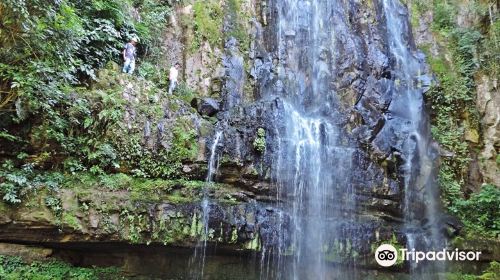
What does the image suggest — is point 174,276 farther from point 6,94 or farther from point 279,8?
point 279,8

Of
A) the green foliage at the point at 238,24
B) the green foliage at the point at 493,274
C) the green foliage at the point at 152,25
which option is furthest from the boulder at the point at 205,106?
the green foliage at the point at 493,274

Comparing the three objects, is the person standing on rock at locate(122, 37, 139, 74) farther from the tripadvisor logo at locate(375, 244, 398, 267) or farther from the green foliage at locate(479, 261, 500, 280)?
the green foliage at locate(479, 261, 500, 280)

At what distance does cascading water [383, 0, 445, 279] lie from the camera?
10.4 m

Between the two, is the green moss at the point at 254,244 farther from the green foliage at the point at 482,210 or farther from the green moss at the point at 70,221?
the green foliage at the point at 482,210

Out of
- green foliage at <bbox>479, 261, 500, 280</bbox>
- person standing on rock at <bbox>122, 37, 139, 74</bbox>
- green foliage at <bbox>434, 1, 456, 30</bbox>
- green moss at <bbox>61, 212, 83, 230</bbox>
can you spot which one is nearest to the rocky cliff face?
green moss at <bbox>61, 212, 83, 230</bbox>

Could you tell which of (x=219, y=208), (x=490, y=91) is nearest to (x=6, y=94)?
(x=219, y=208)

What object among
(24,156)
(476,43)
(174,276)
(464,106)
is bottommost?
(174,276)

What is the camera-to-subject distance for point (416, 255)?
10062 millimetres

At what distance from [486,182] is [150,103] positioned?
9902 mm

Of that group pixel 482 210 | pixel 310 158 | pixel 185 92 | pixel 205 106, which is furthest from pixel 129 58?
pixel 482 210

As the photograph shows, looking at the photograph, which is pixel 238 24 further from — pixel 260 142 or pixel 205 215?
pixel 205 215

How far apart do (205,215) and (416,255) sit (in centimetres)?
552

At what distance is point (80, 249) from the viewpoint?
8.55 m

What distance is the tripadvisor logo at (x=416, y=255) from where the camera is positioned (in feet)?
32.1
